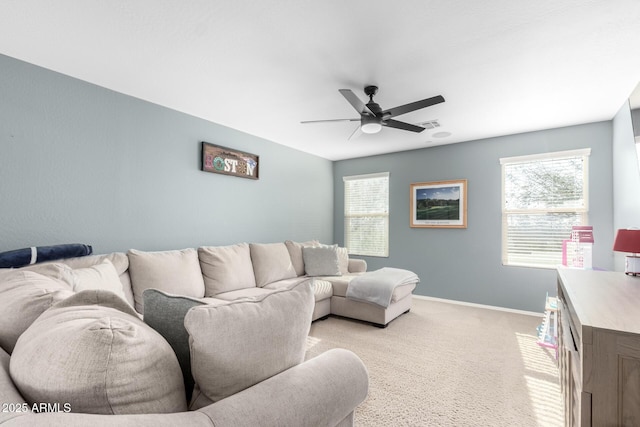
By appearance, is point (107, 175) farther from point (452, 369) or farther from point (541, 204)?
point (541, 204)

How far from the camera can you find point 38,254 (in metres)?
2.20

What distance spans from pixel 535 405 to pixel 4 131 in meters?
4.36

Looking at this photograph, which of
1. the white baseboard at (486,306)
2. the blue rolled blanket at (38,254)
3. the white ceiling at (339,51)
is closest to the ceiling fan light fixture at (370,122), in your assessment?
the white ceiling at (339,51)

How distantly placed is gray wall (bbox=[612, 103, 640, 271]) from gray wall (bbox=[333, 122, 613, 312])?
18 cm

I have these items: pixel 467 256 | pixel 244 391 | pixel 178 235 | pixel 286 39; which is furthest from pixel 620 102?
pixel 178 235

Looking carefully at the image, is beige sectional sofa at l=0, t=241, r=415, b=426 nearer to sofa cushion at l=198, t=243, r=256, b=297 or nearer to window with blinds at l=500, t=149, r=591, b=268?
sofa cushion at l=198, t=243, r=256, b=297

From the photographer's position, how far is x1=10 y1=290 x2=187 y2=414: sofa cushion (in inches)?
23.8

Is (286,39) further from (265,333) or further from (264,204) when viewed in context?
(264,204)

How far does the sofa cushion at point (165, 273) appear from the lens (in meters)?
2.61

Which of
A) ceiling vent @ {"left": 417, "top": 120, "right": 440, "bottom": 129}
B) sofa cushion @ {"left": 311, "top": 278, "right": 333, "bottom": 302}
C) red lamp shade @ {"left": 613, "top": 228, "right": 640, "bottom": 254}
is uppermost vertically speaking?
ceiling vent @ {"left": 417, "top": 120, "right": 440, "bottom": 129}

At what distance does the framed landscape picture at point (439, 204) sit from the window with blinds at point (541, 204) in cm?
56

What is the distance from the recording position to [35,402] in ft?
2.05

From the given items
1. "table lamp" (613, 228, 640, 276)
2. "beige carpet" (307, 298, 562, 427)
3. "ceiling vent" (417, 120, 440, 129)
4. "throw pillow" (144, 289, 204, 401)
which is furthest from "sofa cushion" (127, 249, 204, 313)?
"table lamp" (613, 228, 640, 276)

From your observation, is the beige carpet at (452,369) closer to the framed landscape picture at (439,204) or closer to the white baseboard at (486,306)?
the white baseboard at (486,306)
